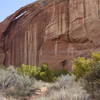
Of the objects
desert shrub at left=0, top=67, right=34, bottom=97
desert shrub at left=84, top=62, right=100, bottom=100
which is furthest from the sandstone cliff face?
desert shrub at left=84, top=62, right=100, bottom=100

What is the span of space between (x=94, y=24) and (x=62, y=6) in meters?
6.05

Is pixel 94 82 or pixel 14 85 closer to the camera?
pixel 94 82

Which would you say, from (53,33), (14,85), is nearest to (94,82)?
(14,85)

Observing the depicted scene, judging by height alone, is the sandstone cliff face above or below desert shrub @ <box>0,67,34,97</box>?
above

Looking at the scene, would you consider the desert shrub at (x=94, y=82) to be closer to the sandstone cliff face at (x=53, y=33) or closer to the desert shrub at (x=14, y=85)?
the desert shrub at (x=14, y=85)

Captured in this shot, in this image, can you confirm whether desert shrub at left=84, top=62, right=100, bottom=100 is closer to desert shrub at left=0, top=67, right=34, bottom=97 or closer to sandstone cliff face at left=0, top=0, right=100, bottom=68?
Answer: desert shrub at left=0, top=67, right=34, bottom=97

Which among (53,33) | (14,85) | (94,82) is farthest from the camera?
(53,33)

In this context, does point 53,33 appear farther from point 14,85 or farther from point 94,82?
point 94,82

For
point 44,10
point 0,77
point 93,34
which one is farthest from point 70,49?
point 0,77

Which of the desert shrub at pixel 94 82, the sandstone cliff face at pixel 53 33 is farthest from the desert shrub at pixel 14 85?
the sandstone cliff face at pixel 53 33

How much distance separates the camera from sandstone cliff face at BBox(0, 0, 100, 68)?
2138 cm

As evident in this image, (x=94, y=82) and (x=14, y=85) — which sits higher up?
(x=94, y=82)

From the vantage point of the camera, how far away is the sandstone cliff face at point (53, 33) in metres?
21.4

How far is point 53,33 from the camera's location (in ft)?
83.5
